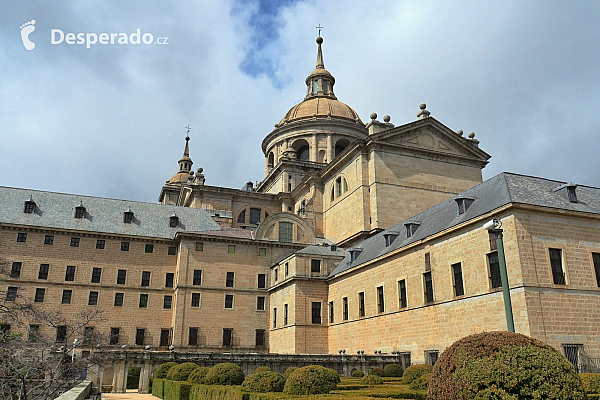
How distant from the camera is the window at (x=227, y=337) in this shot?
40.0m

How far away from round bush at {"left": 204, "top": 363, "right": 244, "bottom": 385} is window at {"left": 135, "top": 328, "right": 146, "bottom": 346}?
935 inches

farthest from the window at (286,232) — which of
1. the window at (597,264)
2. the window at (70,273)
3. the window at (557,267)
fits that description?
the window at (597,264)

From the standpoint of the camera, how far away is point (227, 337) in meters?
40.2

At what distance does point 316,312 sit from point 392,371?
482 inches

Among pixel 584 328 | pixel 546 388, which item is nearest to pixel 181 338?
pixel 584 328

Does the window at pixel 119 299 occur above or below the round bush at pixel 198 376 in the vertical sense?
above

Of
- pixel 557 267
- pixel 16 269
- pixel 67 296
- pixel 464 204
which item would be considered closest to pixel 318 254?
pixel 464 204

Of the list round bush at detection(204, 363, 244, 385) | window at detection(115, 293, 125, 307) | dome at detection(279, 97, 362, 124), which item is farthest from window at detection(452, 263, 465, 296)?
dome at detection(279, 97, 362, 124)

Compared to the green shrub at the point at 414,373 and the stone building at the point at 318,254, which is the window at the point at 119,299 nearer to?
the stone building at the point at 318,254

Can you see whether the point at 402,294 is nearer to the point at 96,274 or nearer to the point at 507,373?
the point at 507,373

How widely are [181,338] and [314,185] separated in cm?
1984

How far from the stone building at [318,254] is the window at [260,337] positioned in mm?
120

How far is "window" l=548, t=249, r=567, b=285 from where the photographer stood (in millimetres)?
21406

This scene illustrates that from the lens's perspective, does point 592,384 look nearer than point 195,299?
Yes
